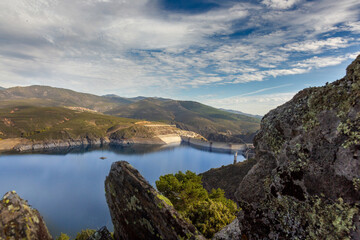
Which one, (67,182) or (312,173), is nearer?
(312,173)

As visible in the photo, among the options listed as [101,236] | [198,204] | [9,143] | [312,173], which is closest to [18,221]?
[101,236]

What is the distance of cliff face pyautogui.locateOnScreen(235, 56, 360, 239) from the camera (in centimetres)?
433

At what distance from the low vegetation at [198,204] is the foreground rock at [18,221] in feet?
44.5

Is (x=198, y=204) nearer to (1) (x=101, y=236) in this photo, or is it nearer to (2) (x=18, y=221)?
(1) (x=101, y=236)

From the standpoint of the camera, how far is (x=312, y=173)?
16.7 feet

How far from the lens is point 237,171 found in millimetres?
79875

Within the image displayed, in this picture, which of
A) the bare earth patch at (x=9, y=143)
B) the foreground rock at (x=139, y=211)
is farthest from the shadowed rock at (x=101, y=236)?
the bare earth patch at (x=9, y=143)

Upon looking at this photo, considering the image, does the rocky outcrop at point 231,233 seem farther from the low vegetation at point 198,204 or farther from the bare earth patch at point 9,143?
the bare earth patch at point 9,143

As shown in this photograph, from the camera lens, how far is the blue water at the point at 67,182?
59.6 meters

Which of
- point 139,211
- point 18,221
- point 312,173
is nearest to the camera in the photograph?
point 312,173

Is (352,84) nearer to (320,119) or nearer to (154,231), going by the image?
(320,119)

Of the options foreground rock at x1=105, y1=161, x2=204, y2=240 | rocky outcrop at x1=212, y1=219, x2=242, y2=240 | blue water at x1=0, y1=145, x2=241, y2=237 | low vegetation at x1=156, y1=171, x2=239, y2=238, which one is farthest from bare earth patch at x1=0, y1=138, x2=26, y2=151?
rocky outcrop at x1=212, y1=219, x2=242, y2=240

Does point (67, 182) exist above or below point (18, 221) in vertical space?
below

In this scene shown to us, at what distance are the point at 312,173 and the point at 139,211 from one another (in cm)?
612
